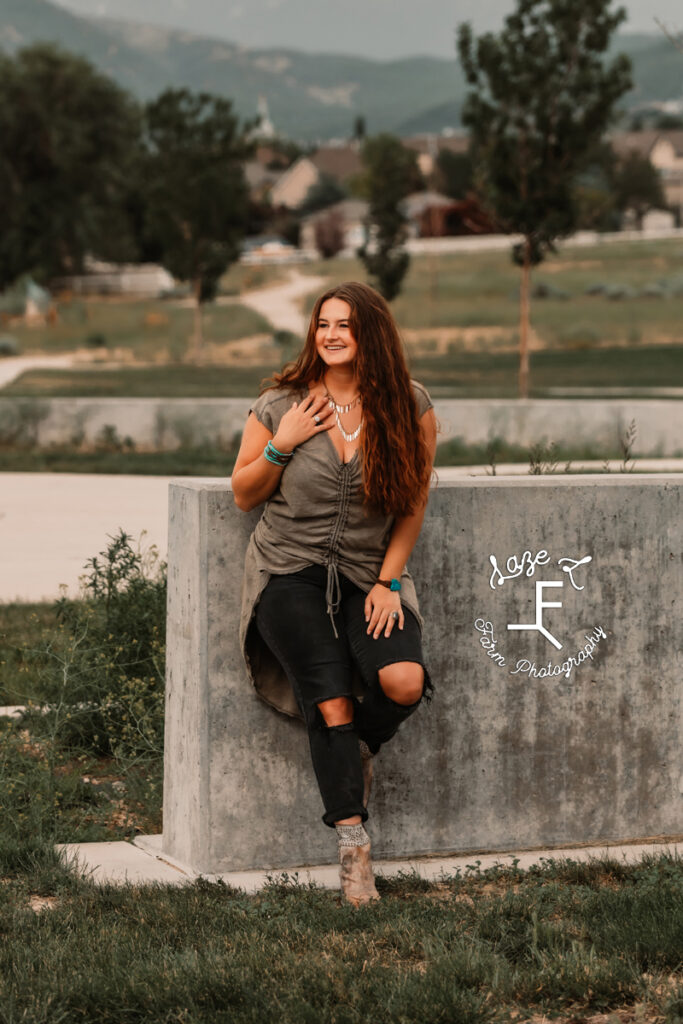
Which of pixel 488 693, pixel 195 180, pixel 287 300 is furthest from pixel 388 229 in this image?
pixel 488 693

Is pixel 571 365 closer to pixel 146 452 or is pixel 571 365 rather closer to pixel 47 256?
pixel 146 452

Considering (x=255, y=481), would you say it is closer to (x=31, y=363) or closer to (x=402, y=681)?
(x=402, y=681)

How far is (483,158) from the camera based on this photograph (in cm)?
2047

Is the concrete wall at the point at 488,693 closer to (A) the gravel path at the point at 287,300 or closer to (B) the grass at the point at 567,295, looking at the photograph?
(B) the grass at the point at 567,295

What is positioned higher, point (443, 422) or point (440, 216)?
point (440, 216)

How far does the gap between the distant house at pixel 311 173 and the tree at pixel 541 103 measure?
4258 inches

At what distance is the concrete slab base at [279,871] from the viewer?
4020 mm

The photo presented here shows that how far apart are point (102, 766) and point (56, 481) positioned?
7.73 m

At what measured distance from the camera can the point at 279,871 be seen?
13.6 feet

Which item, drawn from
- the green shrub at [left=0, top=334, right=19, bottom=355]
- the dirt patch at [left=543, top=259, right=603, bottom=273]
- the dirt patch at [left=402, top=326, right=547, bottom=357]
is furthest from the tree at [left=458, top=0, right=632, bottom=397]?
the dirt patch at [left=543, top=259, right=603, bottom=273]

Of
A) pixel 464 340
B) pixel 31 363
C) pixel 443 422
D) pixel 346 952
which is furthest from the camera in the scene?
pixel 464 340

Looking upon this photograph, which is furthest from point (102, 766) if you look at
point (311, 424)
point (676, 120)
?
point (676, 120)

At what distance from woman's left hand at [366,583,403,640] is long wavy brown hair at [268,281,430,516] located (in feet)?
0.69

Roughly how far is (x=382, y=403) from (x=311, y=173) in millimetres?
143574
